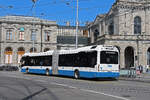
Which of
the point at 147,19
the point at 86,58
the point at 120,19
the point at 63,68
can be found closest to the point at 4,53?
the point at 120,19

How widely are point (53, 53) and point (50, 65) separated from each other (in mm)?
1435

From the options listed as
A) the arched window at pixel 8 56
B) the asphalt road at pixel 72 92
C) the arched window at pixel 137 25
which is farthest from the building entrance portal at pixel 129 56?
the asphalt road at pixel 72 92

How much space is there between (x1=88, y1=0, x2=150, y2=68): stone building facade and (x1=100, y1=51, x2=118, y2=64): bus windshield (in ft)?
78.2

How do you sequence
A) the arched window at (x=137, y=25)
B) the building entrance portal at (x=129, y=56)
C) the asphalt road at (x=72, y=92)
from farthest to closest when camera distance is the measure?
the arched window at (x=137, y=25) → the building entrance portal at (x=129, y=56) → the asphalt road at (x=72, y=92)

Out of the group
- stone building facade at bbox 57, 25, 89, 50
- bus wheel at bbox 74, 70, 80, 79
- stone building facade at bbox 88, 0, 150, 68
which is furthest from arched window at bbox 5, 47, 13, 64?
bus wheel at bbox 74, 70, 80, 79

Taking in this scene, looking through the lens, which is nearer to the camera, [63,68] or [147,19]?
[63,68]

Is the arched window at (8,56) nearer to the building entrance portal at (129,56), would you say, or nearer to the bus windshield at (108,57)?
the building entrance portal at (129,56)

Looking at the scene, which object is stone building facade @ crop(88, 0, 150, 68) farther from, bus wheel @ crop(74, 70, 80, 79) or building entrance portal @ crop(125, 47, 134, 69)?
bus wheel @ crop(74, 70, 80, 79)

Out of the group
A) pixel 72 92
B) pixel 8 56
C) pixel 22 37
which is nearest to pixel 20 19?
pixel 22 37

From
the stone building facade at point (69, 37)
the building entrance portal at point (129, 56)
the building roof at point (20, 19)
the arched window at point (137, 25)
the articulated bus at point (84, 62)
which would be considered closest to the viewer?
the articulated bus at point (84, 62)

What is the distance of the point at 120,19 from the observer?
5072cm

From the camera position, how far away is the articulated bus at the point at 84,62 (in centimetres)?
2075

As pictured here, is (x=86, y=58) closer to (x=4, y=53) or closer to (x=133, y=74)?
(x=133, y=74)

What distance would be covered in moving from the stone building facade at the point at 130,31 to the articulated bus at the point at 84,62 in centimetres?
1921
